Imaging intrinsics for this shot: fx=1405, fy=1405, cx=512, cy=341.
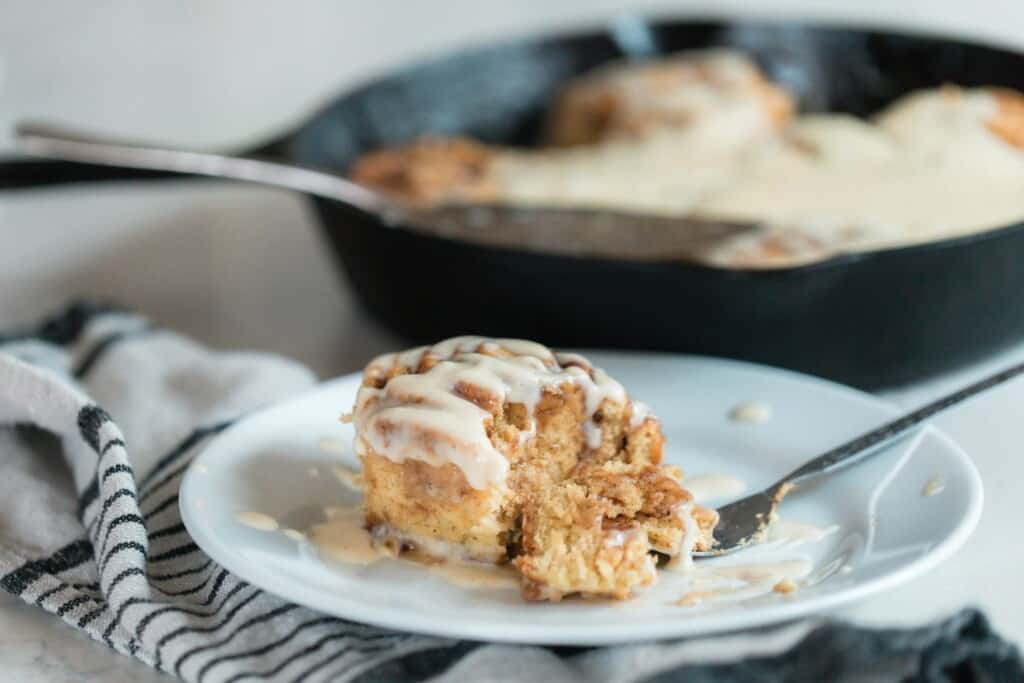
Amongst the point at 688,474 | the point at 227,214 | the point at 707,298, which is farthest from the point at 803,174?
the point at 227,214

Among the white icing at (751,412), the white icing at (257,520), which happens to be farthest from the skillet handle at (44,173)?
the white icing at (751,412)

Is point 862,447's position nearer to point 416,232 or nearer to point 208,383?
point 416,232

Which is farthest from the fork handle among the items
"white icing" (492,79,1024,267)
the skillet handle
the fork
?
the skillet handle

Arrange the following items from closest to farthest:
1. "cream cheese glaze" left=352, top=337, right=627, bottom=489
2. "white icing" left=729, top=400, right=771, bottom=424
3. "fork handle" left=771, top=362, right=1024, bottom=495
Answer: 1. "cream cheese glaze" left=352, top=337, right=627, bottom=489
2. "fork handle" left=771, top=362, right=1024, bottom=495
3. "white icing" left=729, top=400, right=771, bottom=424

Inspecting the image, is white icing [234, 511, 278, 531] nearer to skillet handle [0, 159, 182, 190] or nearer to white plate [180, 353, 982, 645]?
white plate [180, 353, 982, 645]

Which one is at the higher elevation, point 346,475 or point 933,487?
point 933,487

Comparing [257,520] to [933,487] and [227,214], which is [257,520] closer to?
[933,487]

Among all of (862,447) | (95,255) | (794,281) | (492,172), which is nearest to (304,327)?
(492,172)
